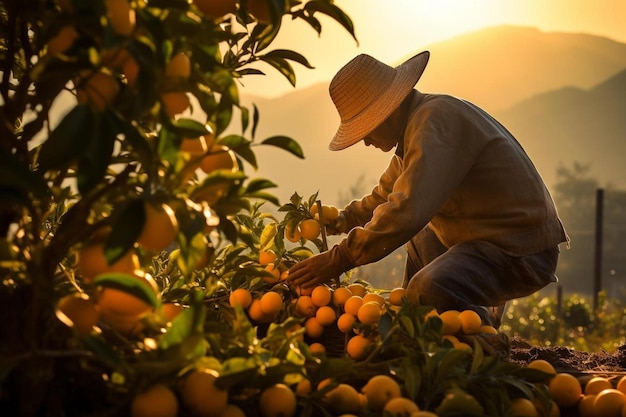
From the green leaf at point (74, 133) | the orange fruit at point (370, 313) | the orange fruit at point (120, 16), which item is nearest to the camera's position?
the green leaf at point (74, 133)

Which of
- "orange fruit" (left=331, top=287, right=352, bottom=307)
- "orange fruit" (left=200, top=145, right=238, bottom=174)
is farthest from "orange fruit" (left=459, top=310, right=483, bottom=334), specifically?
"orange fruit" (left=200, top=145, right=238, bottom=174)

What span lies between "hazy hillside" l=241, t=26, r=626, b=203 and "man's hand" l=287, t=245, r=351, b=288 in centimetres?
7421

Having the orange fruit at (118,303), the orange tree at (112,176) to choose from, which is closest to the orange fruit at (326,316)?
the orange tree at (112,176)

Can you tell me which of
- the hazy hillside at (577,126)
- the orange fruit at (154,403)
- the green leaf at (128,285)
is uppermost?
the hazy hillside at (577,126)

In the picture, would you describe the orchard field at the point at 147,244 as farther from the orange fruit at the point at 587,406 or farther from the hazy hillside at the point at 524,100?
the hazy hillside at the point at 524,100

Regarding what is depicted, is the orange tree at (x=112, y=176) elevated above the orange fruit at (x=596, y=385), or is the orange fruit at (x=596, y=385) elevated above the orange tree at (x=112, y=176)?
the orange tree at (x=112, y=176)

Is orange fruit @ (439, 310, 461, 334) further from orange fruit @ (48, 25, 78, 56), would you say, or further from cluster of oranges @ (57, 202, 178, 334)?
orange fruit @ (48, 25, 78, 56)

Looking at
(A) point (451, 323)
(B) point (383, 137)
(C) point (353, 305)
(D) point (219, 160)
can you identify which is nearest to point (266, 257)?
(C) point (353, 305)

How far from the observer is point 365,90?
8.80 ft

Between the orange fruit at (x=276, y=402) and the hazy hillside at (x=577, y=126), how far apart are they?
8608 centimetres

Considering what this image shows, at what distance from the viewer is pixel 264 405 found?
1.31m

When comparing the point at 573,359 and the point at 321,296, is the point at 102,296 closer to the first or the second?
the point at 321,296

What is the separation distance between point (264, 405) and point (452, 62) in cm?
9957

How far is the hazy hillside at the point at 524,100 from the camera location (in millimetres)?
84250
